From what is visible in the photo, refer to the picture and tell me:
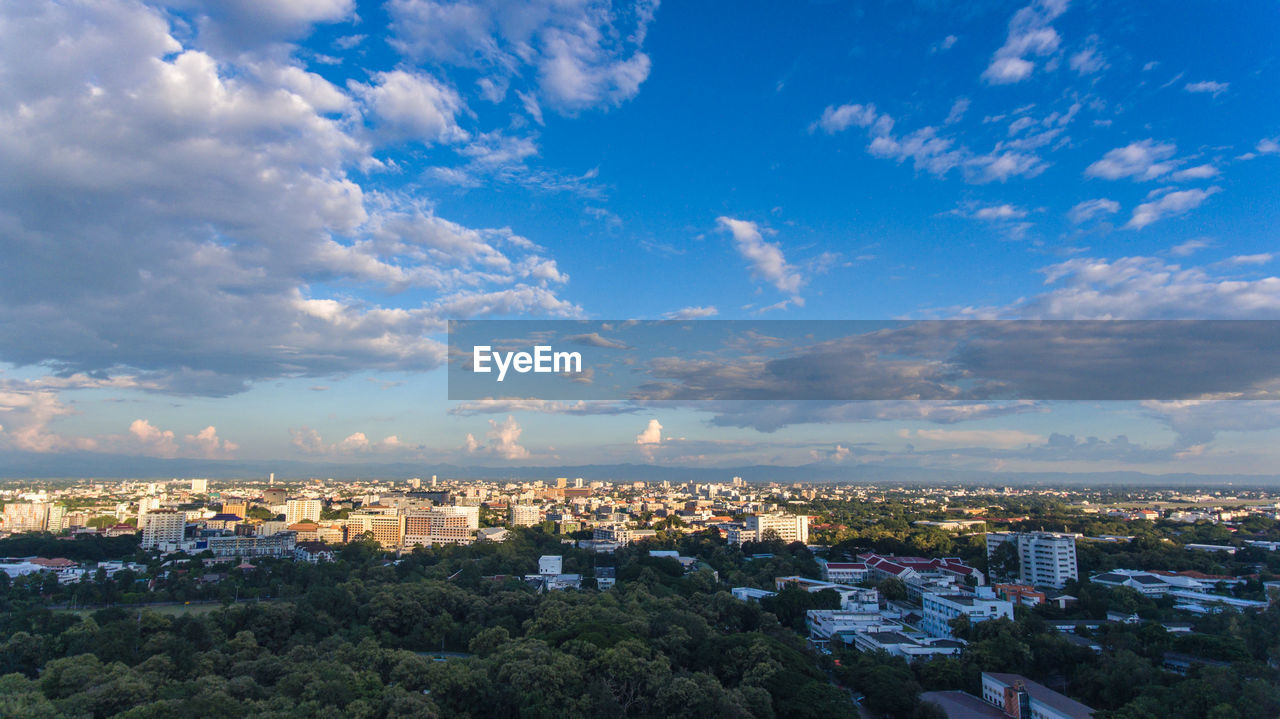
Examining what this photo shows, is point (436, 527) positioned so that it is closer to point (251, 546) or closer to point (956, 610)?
point (251, 546)

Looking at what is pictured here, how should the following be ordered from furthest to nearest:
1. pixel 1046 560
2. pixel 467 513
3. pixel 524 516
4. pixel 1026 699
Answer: pixel 524 516
pixel 467 513
pixel 1046 560
pixel 1026 699

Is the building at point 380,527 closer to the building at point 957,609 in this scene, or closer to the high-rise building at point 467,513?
the high-rise building at point 467,513

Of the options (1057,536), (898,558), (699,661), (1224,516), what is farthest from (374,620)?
(1224,516)

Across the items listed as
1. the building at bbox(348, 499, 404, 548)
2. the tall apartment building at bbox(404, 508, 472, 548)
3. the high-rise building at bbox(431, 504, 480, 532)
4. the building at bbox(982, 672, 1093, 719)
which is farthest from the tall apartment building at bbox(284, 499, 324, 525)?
the building at bbox(982, 672, 1093, 719)

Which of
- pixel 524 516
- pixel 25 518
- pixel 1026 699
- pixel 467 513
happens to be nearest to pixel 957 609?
pixel 1026 699

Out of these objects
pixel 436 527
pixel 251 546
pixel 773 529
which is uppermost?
pixel 773 529

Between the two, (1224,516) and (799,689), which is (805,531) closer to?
(1224,516)

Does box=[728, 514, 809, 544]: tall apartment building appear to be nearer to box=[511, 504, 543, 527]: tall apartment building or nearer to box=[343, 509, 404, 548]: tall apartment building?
box=[511, 504, 543, 527]: tall apartment building
